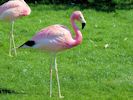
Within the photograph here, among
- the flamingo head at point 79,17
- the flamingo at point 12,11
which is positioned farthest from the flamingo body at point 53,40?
the flamingo at point 12,11

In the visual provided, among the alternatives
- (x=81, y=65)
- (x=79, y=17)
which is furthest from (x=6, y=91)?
(x=81, y=65)

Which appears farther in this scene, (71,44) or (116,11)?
(116,11)

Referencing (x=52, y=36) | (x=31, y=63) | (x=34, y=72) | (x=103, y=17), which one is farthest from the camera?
(x=103, y=17)

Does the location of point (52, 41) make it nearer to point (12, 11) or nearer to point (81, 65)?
point (81, 65)

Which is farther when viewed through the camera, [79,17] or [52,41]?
[79,17]

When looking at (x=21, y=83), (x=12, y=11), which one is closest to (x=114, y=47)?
(x=12, y=11)

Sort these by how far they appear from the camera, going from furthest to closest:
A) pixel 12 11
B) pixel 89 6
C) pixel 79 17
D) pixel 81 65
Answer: pixel 89 6
pixel 12 11
pixel 81 65
pixel 79 17

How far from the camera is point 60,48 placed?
7980mm

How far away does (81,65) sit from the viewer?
1002 centimetres

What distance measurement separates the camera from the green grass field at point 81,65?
27.5ft

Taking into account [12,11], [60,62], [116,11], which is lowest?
[116,11]

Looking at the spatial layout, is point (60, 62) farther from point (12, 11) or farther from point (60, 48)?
point (60, 48)

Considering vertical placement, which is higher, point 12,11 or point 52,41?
point 52,41

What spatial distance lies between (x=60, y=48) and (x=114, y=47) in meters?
3.73
